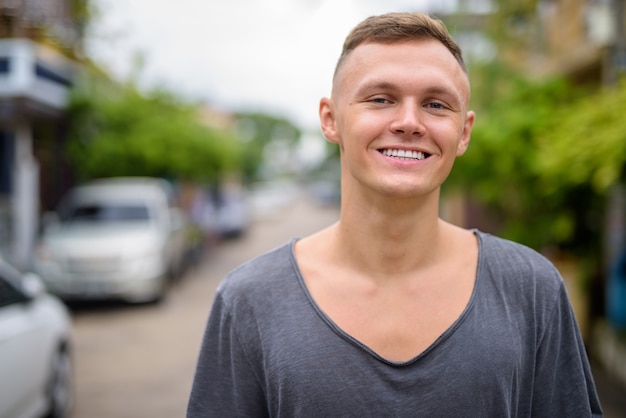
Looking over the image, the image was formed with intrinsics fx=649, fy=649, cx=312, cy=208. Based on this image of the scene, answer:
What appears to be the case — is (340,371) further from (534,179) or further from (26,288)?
(534,179)

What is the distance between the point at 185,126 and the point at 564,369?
15162 millimetres

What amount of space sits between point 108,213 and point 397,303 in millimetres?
9980

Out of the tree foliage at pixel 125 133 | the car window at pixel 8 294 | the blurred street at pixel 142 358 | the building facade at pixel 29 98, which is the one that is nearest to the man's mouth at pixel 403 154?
the car window at pixel 8 294

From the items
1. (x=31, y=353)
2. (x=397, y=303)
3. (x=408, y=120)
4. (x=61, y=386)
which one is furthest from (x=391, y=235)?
(x=61, y=386)

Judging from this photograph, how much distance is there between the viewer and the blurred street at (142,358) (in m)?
5.82

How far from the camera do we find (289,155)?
118 metres

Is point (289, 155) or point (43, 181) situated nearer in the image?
point (43, 181)

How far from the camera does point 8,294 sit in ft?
15.5

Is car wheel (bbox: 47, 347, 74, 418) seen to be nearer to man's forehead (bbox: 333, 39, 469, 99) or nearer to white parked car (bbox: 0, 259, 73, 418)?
white parked car (bbox: 0, 259, 73, 418)

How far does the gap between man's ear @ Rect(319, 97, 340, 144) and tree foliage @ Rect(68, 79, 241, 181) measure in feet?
43.1

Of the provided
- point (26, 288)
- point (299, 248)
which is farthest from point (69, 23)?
point (299, 248)

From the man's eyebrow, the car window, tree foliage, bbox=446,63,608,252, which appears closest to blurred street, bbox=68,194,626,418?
the car window

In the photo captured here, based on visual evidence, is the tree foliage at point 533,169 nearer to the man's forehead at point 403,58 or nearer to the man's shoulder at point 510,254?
the man's shoulder at point 510,254

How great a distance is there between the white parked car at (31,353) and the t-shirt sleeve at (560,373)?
367 cm
